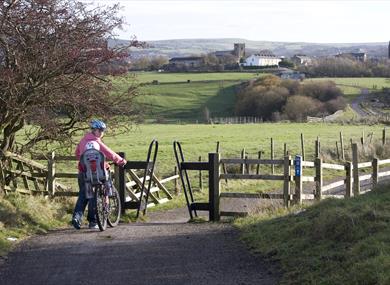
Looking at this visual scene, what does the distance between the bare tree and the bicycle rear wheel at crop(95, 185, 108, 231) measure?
3.04 meters

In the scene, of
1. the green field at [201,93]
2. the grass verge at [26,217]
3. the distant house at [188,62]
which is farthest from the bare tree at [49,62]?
the distant house at [188,62]

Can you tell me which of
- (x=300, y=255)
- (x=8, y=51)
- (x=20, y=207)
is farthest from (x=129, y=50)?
(x=300, y=255)

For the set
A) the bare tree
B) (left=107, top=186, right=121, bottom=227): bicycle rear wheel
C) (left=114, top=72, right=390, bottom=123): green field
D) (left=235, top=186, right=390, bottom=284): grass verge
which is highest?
the bare tree

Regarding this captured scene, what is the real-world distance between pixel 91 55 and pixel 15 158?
305 cm

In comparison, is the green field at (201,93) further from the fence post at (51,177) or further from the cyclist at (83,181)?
the cyclist at (83,181)

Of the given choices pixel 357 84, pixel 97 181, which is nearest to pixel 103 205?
pixel 97 181

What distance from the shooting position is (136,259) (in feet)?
29.7

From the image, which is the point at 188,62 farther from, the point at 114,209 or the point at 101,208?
the point at 101,208

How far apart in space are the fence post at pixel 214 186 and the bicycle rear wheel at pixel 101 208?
2851 mm

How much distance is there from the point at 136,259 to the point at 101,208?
2995 millimetres

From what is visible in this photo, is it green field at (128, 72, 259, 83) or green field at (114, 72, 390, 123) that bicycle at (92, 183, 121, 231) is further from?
green field at (128, 72, 259, 83)

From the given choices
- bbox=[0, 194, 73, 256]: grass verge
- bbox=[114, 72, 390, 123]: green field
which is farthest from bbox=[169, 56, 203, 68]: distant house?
bbox=[0, 194, 73, 256]: grass verge

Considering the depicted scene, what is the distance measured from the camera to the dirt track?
7965 mm

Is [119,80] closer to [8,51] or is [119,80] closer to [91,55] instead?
[91,55]
